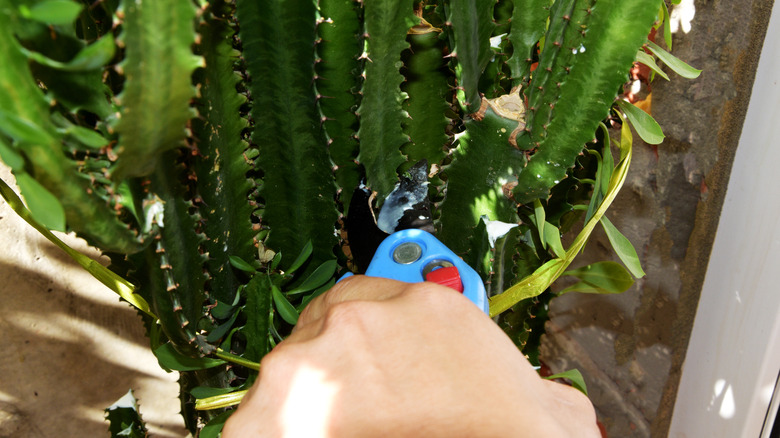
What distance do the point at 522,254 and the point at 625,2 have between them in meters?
0.26

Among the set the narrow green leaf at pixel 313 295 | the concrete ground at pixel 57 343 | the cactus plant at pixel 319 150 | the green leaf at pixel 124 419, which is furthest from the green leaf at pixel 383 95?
the concrete ground at pixel 57 343

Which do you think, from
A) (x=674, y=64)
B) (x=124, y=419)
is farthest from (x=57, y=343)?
(x=674, y=64)

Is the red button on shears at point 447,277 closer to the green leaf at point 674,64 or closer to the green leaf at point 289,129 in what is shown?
the green leaf at point 289,129

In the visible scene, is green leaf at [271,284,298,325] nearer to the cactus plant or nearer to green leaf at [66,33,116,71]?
the cactus plant

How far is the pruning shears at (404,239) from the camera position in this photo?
49 centimetres

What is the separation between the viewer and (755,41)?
29.6 inches

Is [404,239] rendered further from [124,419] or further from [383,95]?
[124,419]

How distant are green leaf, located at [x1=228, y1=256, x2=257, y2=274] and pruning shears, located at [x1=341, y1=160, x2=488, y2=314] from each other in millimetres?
86

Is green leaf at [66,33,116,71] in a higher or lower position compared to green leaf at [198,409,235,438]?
higher

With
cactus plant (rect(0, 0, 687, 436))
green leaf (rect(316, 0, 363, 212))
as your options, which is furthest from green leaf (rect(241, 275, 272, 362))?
green leaf (rect(316, 0, 363, 212))

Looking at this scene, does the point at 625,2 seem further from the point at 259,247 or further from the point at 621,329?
the point at 621,329

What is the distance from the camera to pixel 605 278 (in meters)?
0.60

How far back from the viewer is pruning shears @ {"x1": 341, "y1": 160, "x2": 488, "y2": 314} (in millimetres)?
489

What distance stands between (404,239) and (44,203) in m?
0.28
